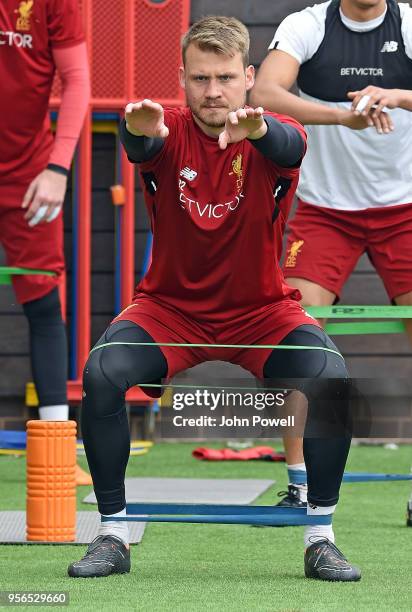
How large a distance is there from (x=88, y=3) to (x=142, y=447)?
7.43ft

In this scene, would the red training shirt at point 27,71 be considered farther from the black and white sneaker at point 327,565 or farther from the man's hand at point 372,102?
the black and white sneaker at point 327,565

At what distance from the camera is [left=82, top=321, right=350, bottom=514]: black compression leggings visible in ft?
10.7

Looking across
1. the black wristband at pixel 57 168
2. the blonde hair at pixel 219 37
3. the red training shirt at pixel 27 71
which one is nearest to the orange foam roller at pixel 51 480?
the blonde hair at pixel 219 37

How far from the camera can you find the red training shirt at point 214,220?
133 inches

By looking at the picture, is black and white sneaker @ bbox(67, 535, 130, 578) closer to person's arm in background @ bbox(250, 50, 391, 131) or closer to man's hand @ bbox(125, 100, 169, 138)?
man's hand @ bbox(125, 100, 169, 138)

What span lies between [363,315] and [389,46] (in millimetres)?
962

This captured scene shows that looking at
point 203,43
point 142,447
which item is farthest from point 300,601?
point 142,447

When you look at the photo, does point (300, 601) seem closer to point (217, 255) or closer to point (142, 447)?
point (217, 255)

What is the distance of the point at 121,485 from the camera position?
10.9 ft

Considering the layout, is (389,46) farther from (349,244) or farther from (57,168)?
(57,168)

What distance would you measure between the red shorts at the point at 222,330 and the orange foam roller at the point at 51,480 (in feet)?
1.60

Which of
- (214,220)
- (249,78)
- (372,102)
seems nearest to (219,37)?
(249,78)

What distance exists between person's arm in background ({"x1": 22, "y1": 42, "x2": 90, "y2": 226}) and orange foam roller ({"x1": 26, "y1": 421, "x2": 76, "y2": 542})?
1146 mm
